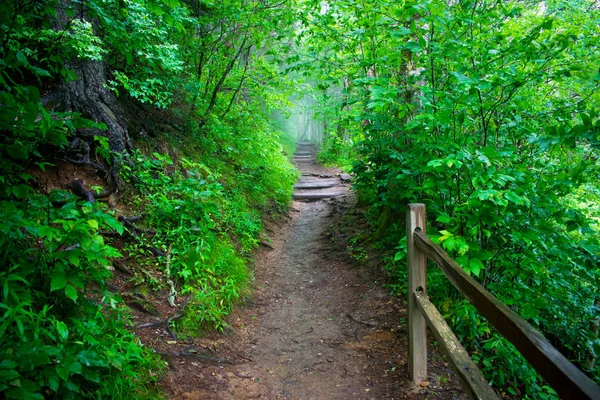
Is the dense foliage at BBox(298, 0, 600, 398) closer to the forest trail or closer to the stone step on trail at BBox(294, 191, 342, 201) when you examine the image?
the forest trail

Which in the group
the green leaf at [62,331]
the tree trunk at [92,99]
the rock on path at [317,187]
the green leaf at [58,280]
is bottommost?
the rock on path at [317,187]

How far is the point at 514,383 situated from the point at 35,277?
4.43 meters

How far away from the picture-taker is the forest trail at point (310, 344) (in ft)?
11.9

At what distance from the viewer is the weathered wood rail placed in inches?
51.9

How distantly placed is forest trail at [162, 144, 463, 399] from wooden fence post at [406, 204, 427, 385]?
8.5 inches

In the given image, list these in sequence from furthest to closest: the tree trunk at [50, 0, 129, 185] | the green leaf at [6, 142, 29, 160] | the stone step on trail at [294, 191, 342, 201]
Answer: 1. the stone step on trail at [294, 191, 342, 201]
2. the tree trunk at [50, 0, 129, 185]
3. the green leaf at [6, 142, 29, 160]


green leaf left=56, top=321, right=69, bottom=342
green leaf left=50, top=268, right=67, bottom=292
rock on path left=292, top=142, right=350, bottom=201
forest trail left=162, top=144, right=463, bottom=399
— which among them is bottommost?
forest trail left=162, top=144, right=463, bottom=399

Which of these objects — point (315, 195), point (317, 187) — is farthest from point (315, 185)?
point (315, 195)

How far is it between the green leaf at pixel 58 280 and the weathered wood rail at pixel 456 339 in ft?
8.73

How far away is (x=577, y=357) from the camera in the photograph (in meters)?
4.77

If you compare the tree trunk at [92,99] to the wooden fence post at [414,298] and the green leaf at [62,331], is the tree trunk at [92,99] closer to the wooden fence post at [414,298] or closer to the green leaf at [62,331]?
the green leaf at [62,331]

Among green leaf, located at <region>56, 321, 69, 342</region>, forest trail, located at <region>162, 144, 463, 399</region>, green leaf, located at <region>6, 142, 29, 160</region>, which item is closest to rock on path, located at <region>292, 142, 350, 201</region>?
forest trail, located at <region>162, 144, 463, 399</region>

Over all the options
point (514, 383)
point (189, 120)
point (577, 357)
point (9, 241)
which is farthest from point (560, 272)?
point (189, 120)

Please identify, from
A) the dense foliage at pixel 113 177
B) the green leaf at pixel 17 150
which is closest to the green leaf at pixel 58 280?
the dense foliage at pixel 113 177
